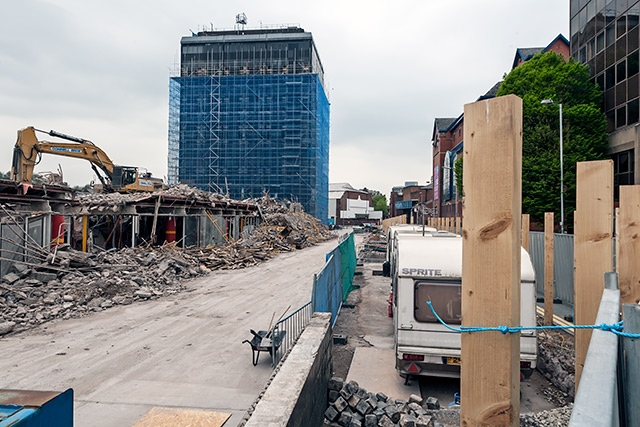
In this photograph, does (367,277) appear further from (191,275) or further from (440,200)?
(440,200)

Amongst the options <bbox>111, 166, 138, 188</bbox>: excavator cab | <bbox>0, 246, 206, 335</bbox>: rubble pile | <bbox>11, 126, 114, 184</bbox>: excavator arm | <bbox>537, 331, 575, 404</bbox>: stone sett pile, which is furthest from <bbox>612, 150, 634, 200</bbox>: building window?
<bbox>11, 126, 114, 184</bbox>: excavator arm

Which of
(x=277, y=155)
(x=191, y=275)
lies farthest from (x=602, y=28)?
(x=277, y=155)

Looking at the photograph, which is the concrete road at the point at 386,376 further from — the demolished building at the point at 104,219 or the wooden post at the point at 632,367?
the demolished building at the point at 104,219

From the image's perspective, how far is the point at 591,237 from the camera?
3906 mm

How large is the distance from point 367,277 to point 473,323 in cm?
1744

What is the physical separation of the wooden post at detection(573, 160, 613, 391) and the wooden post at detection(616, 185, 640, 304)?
81cm

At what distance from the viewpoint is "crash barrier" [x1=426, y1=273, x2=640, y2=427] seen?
102 centimetres

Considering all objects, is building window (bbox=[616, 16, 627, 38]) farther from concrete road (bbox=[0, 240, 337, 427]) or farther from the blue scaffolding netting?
the blue scaffolding netting

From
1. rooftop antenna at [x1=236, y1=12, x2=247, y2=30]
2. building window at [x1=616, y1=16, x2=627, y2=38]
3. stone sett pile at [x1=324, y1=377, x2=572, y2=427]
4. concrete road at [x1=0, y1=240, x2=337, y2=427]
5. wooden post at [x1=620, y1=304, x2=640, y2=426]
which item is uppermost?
rooftop antenna at [x1=236, y1=12, x2=247, y2=30]

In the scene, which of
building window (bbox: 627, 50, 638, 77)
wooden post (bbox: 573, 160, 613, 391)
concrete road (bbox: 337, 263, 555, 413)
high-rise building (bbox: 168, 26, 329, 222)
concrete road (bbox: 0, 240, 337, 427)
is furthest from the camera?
A: high-rise building (bbox: 168, 26, 329, 222)

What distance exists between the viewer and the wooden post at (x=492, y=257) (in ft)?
6.67

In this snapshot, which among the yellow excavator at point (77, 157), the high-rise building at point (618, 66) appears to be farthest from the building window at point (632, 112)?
the yellow excavator at point (77, 157)

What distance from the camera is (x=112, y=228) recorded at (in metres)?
24.9

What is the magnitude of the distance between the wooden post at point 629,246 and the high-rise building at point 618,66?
859 inches
